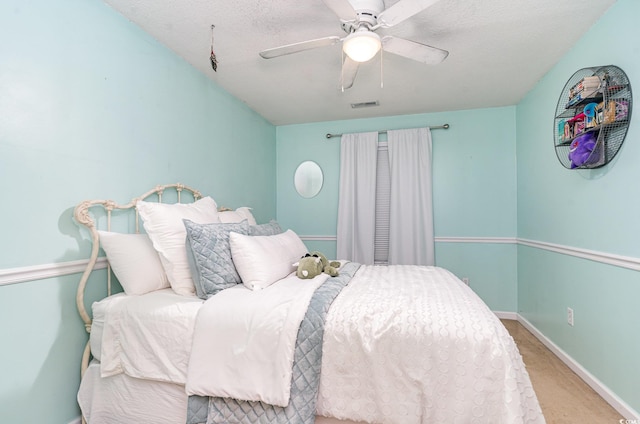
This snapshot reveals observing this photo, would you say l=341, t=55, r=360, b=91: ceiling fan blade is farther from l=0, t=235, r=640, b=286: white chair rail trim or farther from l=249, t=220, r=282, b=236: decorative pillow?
l=0, t=235, r=640, b=286: white chair rail trim

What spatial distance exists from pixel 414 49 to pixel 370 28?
0.31 metres

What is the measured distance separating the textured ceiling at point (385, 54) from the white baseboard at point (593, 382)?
7.63 feet

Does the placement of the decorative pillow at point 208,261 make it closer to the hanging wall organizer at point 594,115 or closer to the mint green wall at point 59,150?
the mint green wall at point 59,150

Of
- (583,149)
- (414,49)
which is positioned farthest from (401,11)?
(583,149)

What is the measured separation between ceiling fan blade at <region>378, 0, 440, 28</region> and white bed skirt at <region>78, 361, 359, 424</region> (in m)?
2.14

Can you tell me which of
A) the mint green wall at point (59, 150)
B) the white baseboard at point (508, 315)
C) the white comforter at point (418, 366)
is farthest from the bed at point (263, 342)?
the white baseboard at point (508, 315)

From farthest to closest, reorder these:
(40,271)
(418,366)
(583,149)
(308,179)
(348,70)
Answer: (308,179) < (348,70) < (583,149) < (40,271) < (418,366)

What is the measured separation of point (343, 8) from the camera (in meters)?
1.60

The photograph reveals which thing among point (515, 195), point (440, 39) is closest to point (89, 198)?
point (440, 39)

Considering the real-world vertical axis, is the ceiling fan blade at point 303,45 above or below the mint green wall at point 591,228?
above

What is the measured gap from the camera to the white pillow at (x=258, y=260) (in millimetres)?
1788

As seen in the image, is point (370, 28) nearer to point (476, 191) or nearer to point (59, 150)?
point (59, 150)

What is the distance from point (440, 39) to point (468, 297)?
1.80 meters

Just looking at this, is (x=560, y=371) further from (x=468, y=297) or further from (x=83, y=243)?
(x=83, y=243)
